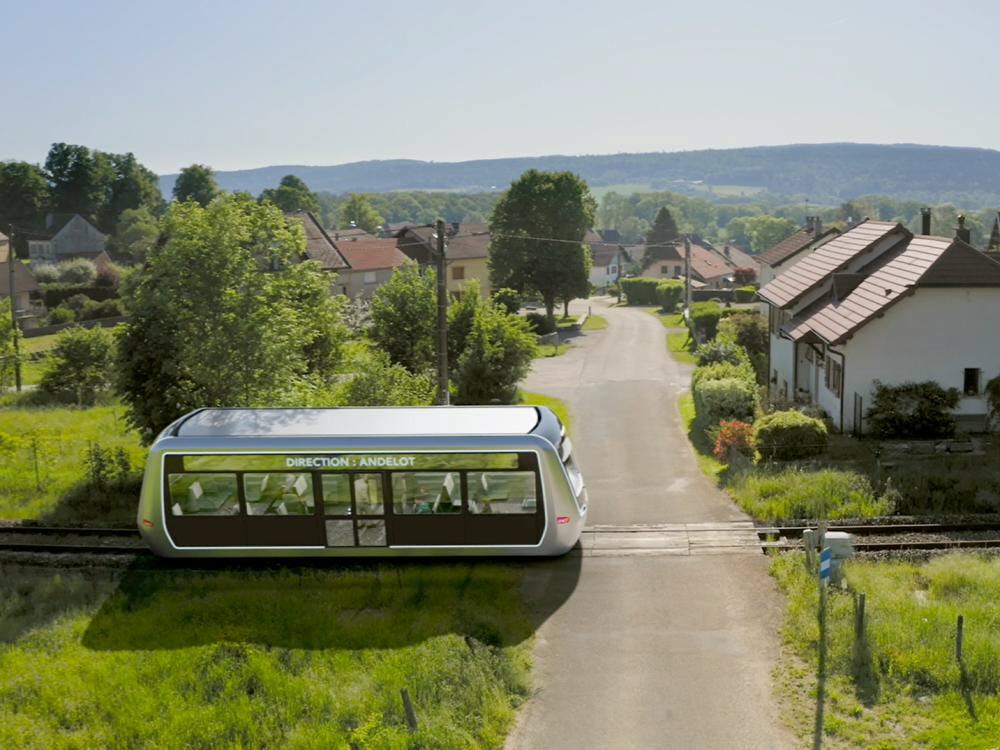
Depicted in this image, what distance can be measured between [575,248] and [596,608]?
5754 centimetres

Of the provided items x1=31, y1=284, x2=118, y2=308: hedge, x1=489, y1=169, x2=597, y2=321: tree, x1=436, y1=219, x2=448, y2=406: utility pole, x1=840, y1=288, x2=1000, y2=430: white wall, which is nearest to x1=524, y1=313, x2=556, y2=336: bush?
x1=489, y1=169, x2=597, y2=321: tree

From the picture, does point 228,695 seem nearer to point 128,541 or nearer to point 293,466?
point 293,466

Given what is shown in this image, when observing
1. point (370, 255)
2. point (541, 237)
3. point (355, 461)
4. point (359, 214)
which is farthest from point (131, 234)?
point (355, 461)

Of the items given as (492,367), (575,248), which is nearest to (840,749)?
(492,367)

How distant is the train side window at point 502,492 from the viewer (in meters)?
20.0

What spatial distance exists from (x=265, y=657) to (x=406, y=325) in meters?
26.4

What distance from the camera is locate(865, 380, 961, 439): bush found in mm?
31562

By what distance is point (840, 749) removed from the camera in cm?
1368

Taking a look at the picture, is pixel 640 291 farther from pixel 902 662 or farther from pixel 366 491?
pixel 902 662

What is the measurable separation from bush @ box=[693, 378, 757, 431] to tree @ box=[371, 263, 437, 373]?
12544mm

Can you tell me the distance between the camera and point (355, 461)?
66.1ft

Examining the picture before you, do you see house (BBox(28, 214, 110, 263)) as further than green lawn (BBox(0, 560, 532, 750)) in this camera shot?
Yes

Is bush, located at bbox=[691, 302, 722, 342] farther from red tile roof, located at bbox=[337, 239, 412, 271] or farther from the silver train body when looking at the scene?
the silver train body

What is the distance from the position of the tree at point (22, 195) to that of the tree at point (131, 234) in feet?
34.2
